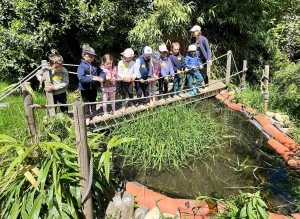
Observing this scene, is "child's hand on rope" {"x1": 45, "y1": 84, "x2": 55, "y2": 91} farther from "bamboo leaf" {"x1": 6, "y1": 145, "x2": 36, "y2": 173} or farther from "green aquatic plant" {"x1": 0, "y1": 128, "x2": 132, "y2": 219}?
"bamboo leaf" {"x1": 6, "y1": 145, "x2": 36, "y2": 173}

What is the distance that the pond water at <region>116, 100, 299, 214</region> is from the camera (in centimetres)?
331

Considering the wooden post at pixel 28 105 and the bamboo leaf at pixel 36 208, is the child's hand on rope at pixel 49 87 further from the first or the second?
the bamboo leaf at pixel 36 208

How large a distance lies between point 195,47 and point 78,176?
12.5ft

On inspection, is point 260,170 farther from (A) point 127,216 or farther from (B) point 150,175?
(A) point 127,216

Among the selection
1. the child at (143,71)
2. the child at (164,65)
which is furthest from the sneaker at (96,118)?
the child at (164,65)

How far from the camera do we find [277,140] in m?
4.39

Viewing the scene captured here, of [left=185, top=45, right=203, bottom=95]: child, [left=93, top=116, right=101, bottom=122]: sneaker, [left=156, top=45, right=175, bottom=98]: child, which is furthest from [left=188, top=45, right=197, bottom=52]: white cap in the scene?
[left=93, top=116, right=101, bottom=122]: sneaker

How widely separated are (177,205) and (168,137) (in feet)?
4.49

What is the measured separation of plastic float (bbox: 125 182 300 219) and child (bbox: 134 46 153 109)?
2.13m

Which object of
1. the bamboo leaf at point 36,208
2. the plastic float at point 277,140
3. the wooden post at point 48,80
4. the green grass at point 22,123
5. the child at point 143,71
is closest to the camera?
the bamboo leaf at point 36,208

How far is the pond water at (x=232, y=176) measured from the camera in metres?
3.31

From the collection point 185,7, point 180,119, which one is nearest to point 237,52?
point 185,7

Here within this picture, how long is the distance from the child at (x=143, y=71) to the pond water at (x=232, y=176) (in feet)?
5.37

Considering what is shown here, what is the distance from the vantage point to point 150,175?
12.1ft
